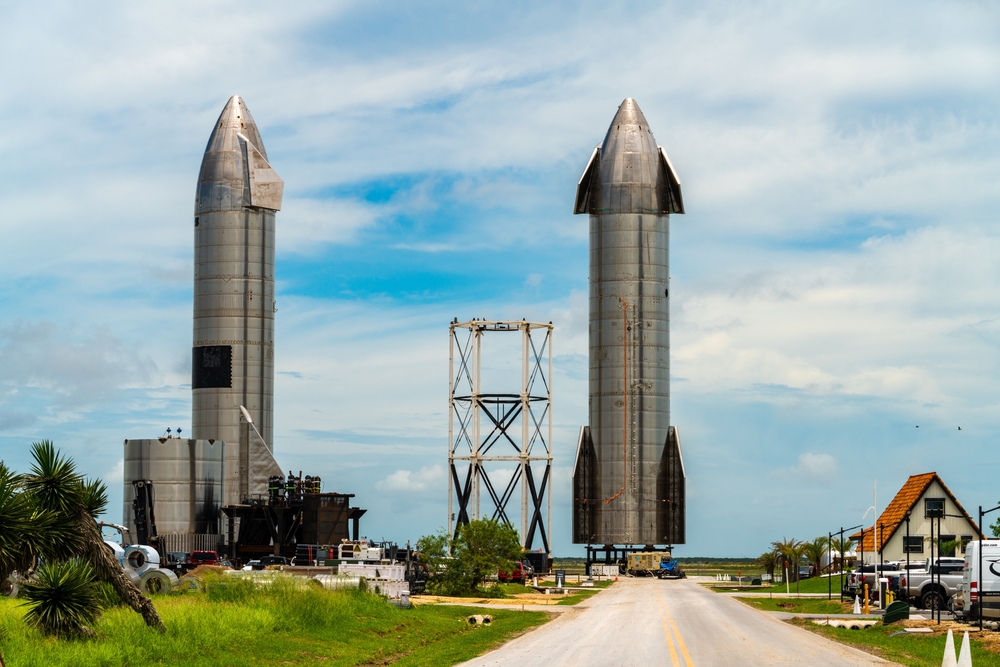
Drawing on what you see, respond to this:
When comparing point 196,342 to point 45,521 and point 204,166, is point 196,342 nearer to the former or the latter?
point 204,166

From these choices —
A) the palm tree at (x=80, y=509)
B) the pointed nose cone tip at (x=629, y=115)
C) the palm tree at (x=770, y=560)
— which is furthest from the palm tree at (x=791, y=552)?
the palm tree at (x=80, y=509)

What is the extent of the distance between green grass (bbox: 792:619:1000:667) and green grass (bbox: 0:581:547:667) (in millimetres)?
9512

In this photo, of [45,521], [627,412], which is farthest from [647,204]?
[45,521]

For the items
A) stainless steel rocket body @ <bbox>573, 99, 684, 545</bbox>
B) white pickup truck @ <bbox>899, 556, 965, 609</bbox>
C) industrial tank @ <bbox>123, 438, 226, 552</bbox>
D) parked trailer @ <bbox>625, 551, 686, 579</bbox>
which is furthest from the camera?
stainless steel rocket body @ <bbox>573, 99, 684, 545</bbox>

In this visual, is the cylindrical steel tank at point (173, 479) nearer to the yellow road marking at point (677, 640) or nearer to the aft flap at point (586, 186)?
the aft flap at point (586, 186)

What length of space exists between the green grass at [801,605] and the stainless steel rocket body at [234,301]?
165ft

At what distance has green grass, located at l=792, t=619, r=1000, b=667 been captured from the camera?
29.2m

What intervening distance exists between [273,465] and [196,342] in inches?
469

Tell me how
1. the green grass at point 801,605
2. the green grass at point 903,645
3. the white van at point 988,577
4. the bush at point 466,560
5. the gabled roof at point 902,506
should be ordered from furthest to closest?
the gabled roof at point 902,506 < the bush at point 466,560 < the green grass at point 801,605 < the white van at point 988,577 < the green grass at point 903,645

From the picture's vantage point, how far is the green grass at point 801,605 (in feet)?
173

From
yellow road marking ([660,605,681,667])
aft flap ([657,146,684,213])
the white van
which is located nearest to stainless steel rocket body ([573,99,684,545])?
aft flap ([657,146,684,213])

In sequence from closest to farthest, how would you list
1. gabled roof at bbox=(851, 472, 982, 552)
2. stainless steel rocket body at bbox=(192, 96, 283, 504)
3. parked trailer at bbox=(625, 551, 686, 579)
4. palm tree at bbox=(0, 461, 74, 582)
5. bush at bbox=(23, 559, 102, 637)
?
palm tree at bbox=(0, 461, 74, 582)
bush at bbox=(23, 559, 102, 637)
gabled roof at bbox=(851, 472, 982, 552)
stainless steel rocket body at bbox=(192, 96, 283, 504)
parked trailer at bbox=(625, 551, 686, 579)

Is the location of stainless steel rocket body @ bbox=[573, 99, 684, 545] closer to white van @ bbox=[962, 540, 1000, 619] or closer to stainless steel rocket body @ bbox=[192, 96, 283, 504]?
stainless steel rocket body @ bbox=[192, 96, 283, 504]

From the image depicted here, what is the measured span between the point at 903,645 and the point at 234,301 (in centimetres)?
7701
